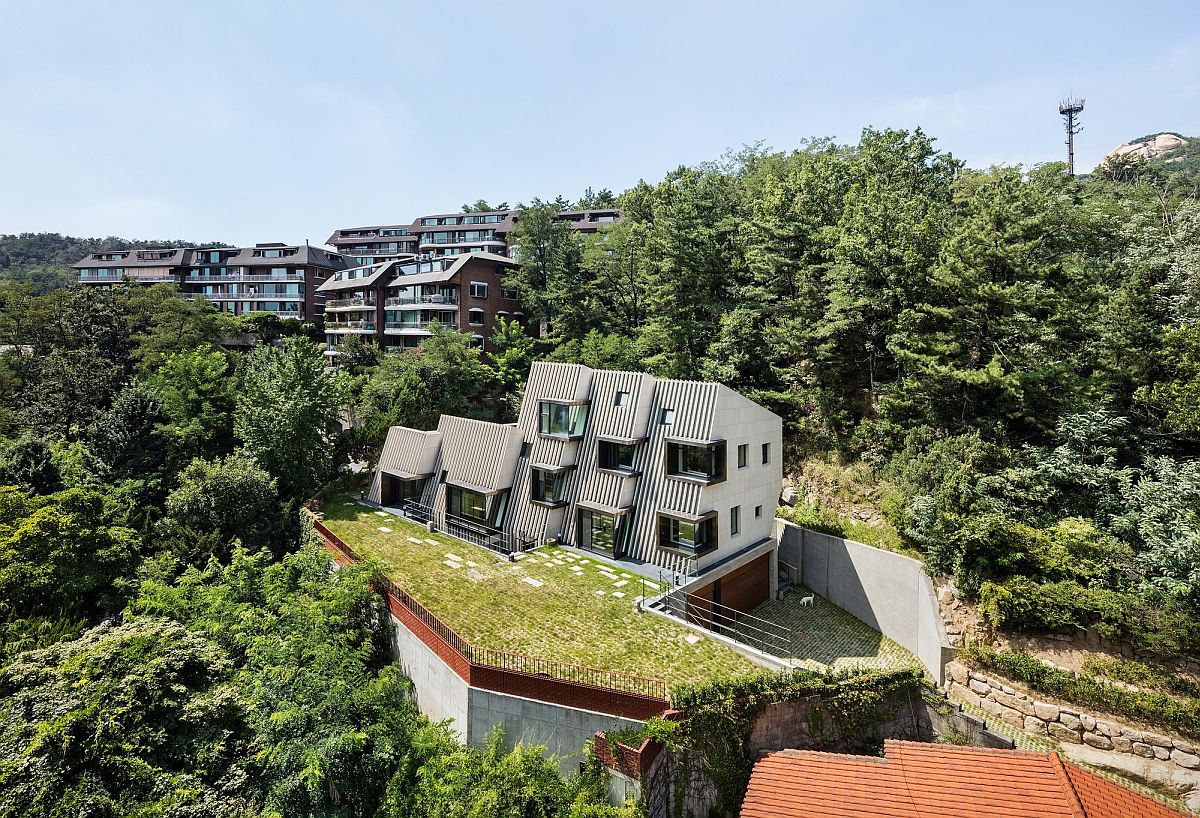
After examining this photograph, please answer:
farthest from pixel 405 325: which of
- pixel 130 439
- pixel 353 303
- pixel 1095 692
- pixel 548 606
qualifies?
pixel 1095 692

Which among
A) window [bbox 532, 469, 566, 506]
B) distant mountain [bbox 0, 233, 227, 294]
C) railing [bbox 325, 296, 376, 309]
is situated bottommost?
window [bbox 532, 469, 566, 506]

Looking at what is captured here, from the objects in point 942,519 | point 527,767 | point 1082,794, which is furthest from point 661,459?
point 1082,794

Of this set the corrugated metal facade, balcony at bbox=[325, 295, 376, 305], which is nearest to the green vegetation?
the corrugated metal facade

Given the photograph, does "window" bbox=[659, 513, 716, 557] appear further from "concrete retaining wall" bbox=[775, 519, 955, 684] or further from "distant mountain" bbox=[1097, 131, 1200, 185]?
"distant mountain" bbox=[1097, 131, 1200, 185]

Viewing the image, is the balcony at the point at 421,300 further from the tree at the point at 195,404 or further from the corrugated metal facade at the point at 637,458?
the corrugated metal facade at the point at 637,458

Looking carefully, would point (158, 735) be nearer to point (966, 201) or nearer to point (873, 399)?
point (873, 399)
